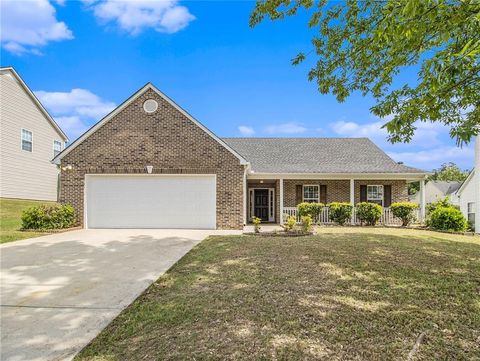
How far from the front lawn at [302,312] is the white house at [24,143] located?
50.2ft

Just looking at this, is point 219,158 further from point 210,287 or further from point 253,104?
point 210,287

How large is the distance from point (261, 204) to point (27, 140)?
14125mm

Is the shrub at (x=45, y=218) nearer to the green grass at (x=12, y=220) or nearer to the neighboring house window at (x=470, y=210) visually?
the green grass at (x=12, y=220)

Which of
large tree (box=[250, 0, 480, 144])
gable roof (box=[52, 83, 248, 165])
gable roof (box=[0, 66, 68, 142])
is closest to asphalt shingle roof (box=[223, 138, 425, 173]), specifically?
gable roof (box=[52, 83, 248, 165])

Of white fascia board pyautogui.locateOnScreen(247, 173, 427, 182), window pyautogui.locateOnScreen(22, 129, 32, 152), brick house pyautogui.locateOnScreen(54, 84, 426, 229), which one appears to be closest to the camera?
brick house pyautogui.locateOnScreen(54, 84, 426, 229)

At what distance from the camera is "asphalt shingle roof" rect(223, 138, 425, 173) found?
16.0 m

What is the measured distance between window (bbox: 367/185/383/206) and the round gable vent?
11.6m

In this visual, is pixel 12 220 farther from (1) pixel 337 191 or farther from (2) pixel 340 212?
(1) pixel 337 191

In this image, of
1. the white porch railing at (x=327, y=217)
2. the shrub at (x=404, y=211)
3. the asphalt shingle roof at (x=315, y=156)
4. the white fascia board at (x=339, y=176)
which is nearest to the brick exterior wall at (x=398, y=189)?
the white fascia board at (x=339, y=176)

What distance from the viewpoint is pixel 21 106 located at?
17719 mm

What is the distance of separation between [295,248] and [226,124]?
17.5m

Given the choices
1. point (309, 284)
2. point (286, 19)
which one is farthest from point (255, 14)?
point (309, 284)

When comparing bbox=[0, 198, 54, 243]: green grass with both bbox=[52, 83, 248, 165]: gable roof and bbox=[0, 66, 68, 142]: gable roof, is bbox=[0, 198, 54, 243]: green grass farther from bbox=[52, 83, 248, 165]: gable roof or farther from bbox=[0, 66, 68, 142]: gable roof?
bbox=[0, 66, 68, 142]: gable roof

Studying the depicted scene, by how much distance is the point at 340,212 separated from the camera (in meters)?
15.1
